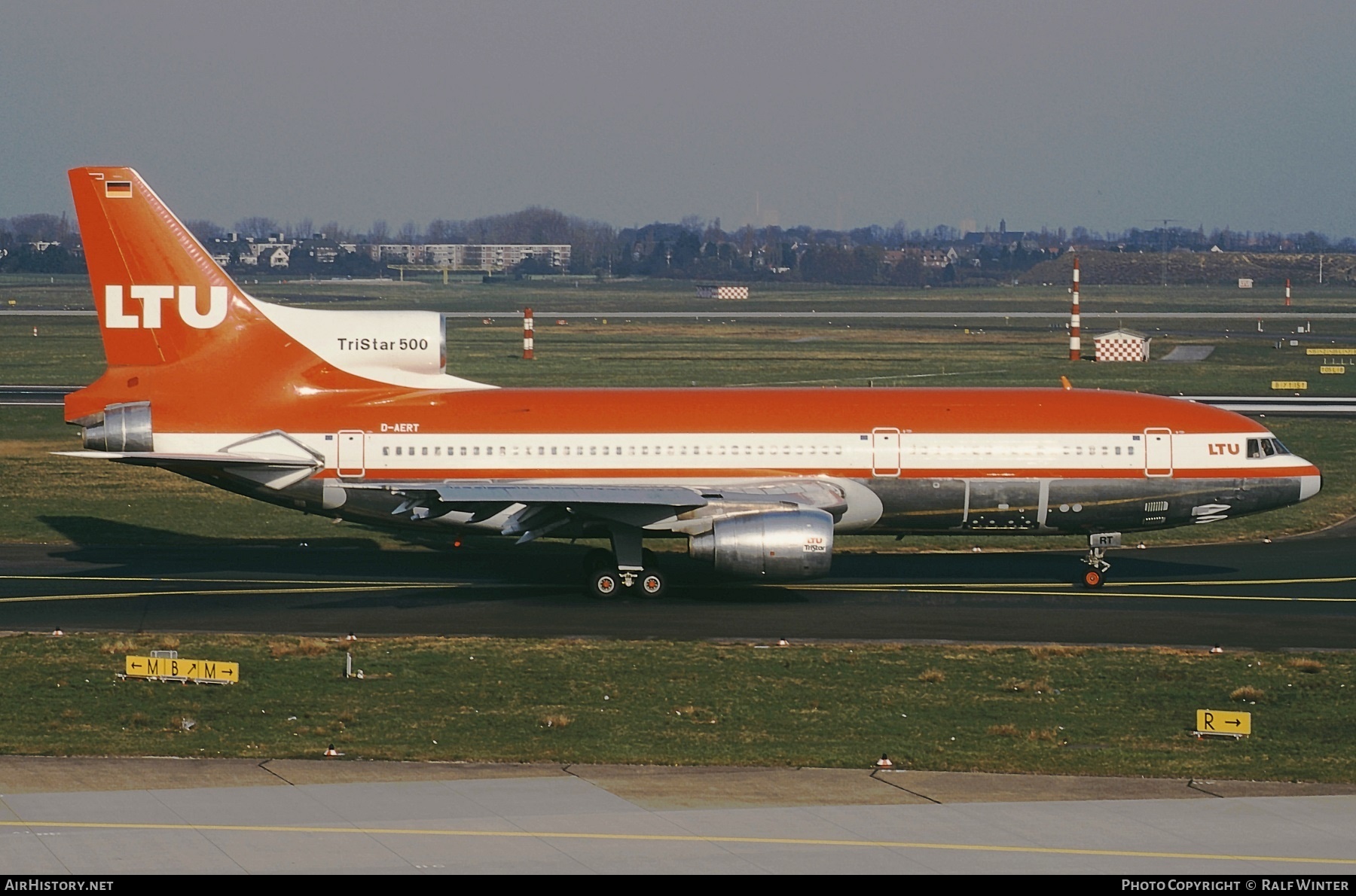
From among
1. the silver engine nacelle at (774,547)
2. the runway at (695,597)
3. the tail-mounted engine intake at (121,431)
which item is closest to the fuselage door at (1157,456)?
the runway at (695,597)

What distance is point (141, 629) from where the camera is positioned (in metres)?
33.7

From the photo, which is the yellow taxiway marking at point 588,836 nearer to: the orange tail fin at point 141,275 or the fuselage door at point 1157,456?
the orange tail fin at point 141,275

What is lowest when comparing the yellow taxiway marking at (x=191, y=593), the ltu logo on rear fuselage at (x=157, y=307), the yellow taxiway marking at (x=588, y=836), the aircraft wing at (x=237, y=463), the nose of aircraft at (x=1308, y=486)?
the yellow taxiway marking at (x=191, y=593)

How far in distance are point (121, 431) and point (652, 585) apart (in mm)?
12296

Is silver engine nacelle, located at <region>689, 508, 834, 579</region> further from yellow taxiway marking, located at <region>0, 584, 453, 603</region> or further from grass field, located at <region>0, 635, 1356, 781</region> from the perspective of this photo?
yellow taxiway marking, located at <region>0, 584, 453, 603</region>

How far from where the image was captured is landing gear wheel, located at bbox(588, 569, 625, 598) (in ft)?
124

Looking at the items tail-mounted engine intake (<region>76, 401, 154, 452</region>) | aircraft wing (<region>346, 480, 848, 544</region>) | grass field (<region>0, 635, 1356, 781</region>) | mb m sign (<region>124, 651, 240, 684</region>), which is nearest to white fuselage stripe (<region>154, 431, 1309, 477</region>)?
aircraft wing (<region>346, 480, 848, 544</region>)

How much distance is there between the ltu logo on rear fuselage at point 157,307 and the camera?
126ft

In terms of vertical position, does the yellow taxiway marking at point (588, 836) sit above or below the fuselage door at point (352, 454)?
below

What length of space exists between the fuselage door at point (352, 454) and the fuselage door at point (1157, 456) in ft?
59.1

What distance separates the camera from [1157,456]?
39.1 m

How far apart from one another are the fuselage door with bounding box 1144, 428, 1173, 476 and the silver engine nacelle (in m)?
8.46

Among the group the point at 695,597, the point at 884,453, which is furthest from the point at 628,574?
the point at 884,453

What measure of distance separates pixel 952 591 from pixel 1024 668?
26.4 feet
